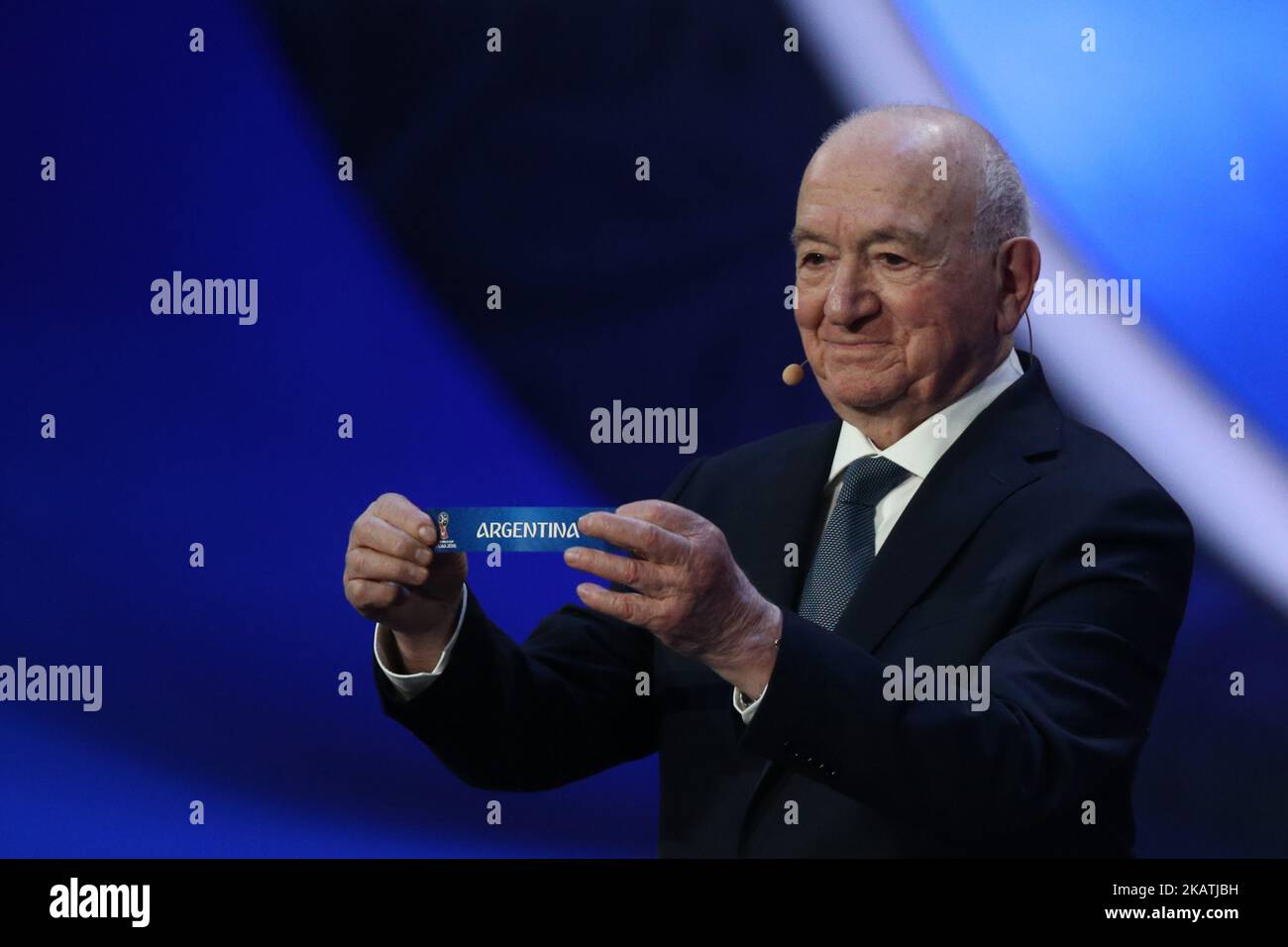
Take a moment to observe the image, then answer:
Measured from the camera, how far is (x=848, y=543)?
2.40 meters

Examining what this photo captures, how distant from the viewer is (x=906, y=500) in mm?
2414

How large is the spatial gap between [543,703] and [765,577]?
1.27 ft

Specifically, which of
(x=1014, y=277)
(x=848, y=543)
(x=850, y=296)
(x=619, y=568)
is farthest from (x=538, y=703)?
(x=1014, y=277)

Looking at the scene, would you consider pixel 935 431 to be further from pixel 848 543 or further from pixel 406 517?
pixel 406 517

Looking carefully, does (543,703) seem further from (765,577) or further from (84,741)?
(84,741)

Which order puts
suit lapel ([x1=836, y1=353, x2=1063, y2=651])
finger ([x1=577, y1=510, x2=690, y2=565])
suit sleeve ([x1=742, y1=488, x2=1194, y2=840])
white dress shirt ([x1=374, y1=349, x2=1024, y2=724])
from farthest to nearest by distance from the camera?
white dress shirt ([x1=374, y1=349, x2=1024, y2=724]) < suit lapel ([x1=836, y1=353, x2=1063, y2=651]) < suit sleeve ([x1=742, y1=488, x2=1194, y2=840]) < finger ([x1=577, y1=510, x2=690, y2=565])

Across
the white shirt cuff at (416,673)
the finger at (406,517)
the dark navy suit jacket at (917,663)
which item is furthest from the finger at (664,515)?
the white shirt cuff at (416,673)

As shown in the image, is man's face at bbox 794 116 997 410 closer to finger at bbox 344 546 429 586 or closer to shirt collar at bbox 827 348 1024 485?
shirt collar at bbox 827 348 1024 485

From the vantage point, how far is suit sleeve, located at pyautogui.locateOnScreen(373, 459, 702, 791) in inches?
90.7

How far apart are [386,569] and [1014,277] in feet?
3.66

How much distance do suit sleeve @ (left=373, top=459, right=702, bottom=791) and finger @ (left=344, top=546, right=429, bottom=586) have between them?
0.64ft

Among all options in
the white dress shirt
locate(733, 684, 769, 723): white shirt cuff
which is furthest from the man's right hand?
locate(733, 684, 769, 723): white shirt cuff

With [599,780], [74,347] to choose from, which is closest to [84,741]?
[74,347]
